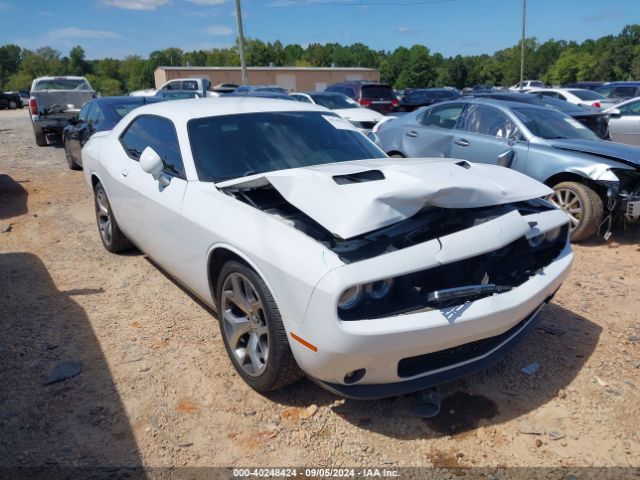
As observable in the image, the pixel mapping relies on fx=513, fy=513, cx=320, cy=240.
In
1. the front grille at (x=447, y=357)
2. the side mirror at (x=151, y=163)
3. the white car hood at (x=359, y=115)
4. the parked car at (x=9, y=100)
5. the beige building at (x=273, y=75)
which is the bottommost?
the front grille at (x=447, y=357)

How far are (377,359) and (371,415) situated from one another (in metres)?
0.63

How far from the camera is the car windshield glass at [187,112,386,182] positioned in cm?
355

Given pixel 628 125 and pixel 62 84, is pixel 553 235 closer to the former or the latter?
pixel 628 125

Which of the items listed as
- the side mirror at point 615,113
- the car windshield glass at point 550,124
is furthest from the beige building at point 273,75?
the car windshield glass at point 550,124

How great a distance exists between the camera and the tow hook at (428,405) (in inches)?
110

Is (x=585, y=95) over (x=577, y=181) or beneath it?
over

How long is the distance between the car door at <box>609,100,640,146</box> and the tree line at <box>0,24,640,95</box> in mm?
54238

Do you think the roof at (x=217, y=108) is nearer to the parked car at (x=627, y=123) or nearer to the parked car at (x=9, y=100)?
the parked car at (x=627, y=123)

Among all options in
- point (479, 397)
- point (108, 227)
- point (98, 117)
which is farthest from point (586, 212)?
point (98, 117)

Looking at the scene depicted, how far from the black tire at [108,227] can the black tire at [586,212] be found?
4.64 m

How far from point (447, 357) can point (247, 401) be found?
1.18 meters

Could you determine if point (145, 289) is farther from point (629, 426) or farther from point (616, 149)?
point (616, 149)

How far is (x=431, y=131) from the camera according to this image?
7324mm

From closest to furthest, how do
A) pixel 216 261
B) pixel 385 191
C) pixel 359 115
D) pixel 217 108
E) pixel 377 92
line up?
pixel 385 191
pixel 216 261
pixel 217 108
pixel 359 115
pixel 377 92
